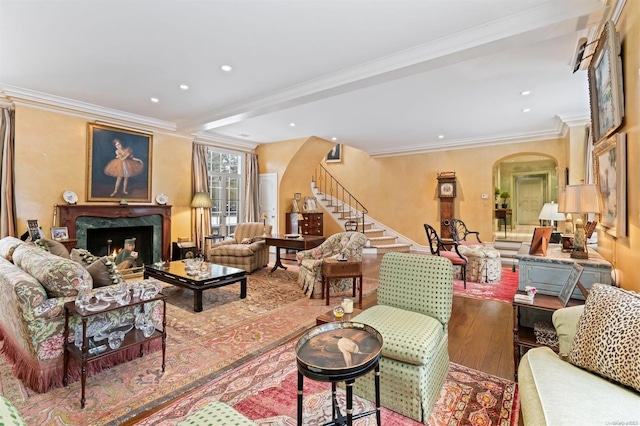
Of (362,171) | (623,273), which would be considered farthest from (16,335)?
(362,171)

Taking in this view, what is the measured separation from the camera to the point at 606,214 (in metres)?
2.52

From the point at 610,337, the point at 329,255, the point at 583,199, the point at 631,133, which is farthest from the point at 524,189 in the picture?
the point at 610,337

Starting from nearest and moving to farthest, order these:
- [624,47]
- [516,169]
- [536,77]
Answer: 1. [624,47]
2. [536,77]
3. [516,169]

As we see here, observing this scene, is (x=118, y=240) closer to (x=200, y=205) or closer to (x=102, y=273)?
(x=200, y=205)

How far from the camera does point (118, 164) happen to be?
553 cm

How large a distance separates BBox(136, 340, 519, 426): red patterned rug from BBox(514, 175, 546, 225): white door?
1375 centimetres

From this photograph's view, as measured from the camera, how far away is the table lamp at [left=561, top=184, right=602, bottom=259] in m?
2.58

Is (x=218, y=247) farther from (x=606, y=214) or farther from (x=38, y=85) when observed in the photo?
(x=606, y=214)

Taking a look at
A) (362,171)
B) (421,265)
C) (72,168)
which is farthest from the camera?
(362,171)

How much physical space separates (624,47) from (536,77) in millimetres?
1965

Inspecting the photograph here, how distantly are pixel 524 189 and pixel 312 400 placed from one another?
1503 cm

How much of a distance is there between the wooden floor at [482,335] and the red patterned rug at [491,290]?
23 centimetres

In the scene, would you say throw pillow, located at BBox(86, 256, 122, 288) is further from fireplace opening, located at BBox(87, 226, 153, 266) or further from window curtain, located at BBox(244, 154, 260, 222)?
window curtain, located at BBox(244, 154, 260, 222)

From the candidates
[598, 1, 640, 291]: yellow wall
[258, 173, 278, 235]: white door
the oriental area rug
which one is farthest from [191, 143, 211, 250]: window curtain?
[598, 1, 640, 291]: yellow wall
